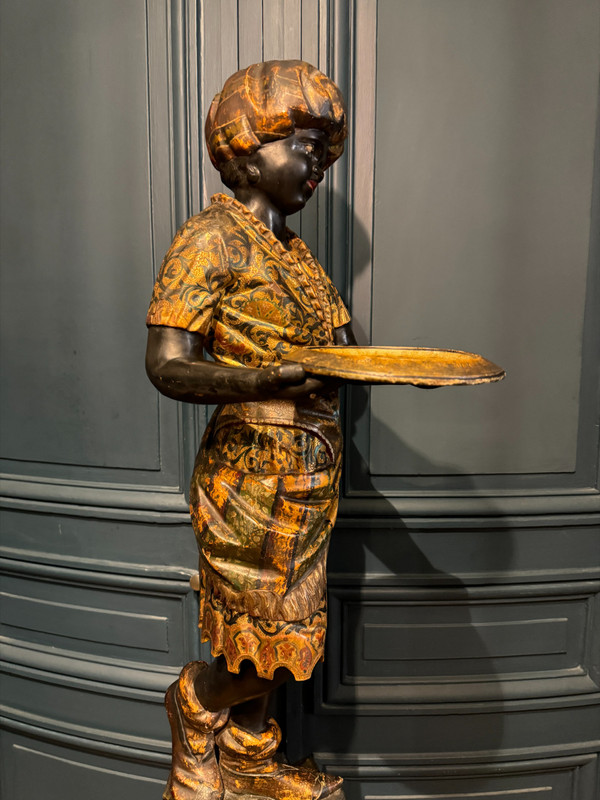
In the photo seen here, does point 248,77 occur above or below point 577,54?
below

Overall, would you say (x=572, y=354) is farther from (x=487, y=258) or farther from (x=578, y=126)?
(x=578, y=126)

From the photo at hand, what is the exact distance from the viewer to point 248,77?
1135 millimetres

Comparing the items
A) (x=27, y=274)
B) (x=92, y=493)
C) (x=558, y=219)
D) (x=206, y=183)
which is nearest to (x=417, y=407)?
(x=558, y=219)

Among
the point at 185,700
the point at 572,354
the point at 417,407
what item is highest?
the point at 572,354

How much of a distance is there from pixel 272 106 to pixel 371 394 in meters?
0.78

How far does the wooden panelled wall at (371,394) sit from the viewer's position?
63.6 inches

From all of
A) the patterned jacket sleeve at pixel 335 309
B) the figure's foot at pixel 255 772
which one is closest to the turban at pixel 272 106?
the patterned jacket sleeve at pixel 335 309

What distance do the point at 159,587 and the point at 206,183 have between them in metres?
1.04

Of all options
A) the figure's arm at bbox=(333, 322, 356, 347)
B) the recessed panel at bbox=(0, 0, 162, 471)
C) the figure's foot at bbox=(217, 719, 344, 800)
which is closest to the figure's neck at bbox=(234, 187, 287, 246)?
the figure's arm at bbox=(333, 322, 356, 347)

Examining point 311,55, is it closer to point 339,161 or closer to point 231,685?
point 339,161

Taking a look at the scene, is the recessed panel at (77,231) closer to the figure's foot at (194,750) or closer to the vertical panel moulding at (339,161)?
the vertical panel moulding at (339,161)

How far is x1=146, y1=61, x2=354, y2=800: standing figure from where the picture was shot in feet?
3.59

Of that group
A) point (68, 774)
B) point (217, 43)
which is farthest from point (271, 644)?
point (217, 43)

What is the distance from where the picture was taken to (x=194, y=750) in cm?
132
